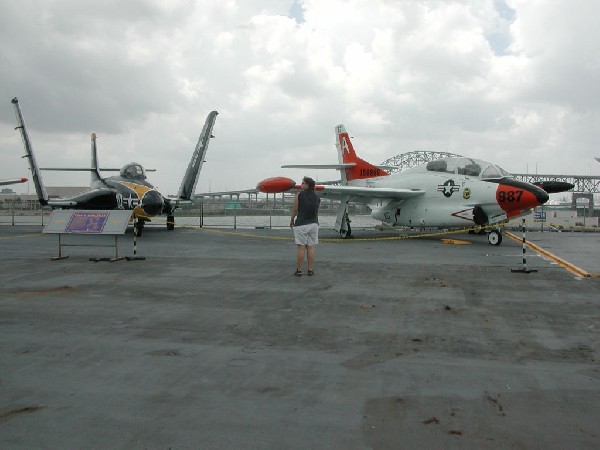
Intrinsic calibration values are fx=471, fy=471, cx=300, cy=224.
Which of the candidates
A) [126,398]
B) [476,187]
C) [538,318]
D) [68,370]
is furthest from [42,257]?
[476,187]

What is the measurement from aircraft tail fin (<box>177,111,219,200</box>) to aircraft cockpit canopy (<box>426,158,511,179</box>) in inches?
534

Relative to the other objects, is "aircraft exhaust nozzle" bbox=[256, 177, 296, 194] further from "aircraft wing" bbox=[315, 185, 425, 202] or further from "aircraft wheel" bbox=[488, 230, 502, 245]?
"aircraft wheel" bbox=[488, 230, 502, 245]

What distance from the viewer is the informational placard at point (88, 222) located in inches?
455

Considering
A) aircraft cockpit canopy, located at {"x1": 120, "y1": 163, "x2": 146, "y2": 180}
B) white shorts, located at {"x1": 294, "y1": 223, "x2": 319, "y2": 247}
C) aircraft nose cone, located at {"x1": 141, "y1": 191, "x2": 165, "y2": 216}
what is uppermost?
aircraft cockpit canopy, located at {"x1": 120, "y1": 163, "x2": 146, "y2": 180}

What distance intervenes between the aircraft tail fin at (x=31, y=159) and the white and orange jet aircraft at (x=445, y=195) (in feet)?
40.7

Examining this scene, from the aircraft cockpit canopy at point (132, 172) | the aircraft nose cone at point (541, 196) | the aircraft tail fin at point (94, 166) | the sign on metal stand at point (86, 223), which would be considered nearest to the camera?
the sign on metal stand at point (86, 223)

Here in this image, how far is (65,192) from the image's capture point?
103875 mm

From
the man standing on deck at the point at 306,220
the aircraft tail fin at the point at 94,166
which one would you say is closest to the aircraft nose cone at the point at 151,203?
the aircraft tail fin at the point at 94,166

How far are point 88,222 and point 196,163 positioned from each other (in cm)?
1506

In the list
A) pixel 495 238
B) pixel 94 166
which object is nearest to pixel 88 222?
pixel 495 238

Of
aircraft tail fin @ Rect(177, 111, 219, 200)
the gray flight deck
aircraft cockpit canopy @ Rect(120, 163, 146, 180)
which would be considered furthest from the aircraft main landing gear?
the gray flight deck

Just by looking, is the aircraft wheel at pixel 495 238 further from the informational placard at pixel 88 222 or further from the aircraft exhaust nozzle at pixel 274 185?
the informational placard at pixel 88 222

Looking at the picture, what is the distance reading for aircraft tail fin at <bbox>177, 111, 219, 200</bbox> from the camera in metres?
25.9

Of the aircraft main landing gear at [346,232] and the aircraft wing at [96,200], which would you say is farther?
the aircraft main landing gear at [346,232]
